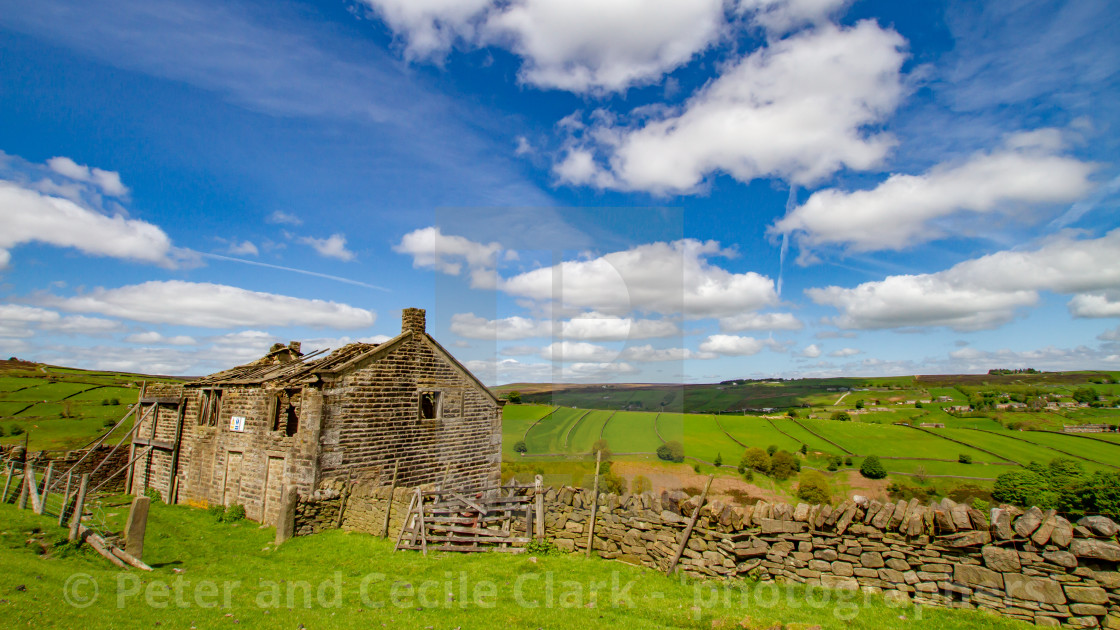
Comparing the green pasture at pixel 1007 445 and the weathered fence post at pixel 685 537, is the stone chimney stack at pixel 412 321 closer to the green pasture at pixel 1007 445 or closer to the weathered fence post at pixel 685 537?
the weathered fence post at pixel 685 537

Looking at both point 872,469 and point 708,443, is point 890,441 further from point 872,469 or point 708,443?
point 708,443

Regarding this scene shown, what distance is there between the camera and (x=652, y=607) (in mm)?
9672

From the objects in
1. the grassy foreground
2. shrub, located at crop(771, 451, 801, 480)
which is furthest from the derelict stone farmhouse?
shrub, located at crop(771, 451, 801, 480)

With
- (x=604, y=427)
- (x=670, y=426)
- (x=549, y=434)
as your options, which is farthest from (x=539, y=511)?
(x=670, y=426)

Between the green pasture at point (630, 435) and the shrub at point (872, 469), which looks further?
the green pasture at point (630, 435)

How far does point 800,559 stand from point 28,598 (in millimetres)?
15592

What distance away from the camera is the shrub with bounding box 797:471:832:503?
6525 cm

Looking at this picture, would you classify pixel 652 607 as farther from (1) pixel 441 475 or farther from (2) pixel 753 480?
(2) pixel 753 480

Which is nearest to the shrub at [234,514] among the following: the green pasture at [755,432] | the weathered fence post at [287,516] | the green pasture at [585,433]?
the weathered fence post at [287,516]

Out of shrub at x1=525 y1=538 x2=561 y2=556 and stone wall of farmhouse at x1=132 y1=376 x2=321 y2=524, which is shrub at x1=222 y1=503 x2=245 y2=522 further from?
shrub at x1=525 y1=538 x2=561 y2=556

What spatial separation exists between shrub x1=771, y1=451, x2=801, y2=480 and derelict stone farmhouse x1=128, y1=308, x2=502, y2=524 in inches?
→ 2677

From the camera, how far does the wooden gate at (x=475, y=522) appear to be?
45.6ft

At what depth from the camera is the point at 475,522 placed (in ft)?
46.6

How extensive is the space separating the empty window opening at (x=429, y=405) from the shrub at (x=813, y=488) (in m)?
60.6
